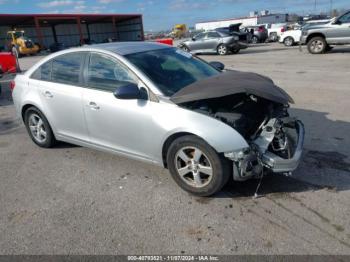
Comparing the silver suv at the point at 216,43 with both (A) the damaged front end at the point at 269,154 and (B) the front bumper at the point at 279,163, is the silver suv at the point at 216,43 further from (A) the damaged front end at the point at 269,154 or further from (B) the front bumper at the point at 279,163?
(B) the front bumper at the point at 279,163

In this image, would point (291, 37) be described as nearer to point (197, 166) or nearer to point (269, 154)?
point (269, 154)

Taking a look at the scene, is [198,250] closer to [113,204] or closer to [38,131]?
[113,204]

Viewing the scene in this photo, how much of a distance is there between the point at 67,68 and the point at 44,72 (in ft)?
1.89

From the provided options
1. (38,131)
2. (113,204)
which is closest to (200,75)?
(113,204)

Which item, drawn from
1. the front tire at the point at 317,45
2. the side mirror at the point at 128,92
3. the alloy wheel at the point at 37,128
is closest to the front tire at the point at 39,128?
the alloy wheel at the point at 37,128

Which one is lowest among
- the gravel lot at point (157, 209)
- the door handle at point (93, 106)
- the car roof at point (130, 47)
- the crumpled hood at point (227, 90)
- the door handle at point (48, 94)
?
the gravel lot at point (157, 209)

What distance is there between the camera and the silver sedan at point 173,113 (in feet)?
10.8

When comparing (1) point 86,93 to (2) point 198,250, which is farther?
(1) point 86,93

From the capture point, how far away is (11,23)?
154 feet

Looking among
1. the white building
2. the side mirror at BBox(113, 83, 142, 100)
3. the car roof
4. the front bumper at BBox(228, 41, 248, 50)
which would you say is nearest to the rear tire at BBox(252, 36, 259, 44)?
the front bumper at BBox(228, 41, 248, 50)

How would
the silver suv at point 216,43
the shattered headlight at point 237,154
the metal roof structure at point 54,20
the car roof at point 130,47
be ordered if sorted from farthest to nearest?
the metal roof structure at point 54,20
the silver suv at point 216,43
the car roof at point 130,47
the shattered headlight at point 237,154

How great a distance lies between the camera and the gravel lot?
285cm

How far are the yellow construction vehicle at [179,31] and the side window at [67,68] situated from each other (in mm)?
66947

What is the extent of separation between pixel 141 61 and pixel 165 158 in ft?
4.18
